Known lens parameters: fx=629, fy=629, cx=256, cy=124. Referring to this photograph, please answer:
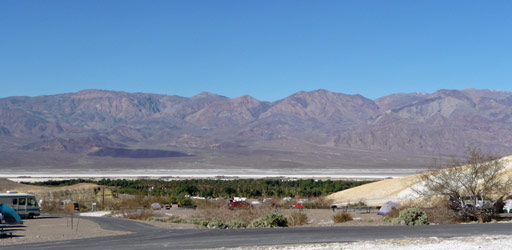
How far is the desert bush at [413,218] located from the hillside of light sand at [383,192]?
15850 millimetres

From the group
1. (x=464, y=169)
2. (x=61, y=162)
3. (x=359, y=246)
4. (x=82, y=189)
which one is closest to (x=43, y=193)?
(x=82, y=189)

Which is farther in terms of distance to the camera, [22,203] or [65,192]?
[65,192]

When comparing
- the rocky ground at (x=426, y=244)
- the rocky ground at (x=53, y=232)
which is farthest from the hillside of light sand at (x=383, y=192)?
the rocky ground at (x=426, y=244)

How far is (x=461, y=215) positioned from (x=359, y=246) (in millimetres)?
12671

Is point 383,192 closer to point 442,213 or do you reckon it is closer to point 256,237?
point 442,213

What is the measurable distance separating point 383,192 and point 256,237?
2958cm

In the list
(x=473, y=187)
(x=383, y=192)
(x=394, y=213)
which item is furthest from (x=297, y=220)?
(x=383, y=192)

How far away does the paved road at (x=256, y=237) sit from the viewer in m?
20.0

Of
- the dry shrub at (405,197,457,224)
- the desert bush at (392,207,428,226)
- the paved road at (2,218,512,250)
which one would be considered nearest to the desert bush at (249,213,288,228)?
the paved road at (2,218,512,250)

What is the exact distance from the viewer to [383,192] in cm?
4925

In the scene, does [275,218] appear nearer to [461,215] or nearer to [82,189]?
[461,215]

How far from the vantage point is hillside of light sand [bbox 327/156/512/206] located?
45034 millimetres

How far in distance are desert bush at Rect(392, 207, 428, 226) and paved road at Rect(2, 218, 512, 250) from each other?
3.43 metres

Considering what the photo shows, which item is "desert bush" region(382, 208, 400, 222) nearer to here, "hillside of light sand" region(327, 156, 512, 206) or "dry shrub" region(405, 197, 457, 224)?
"dry shrub" region(405, 197, 457, 224)
